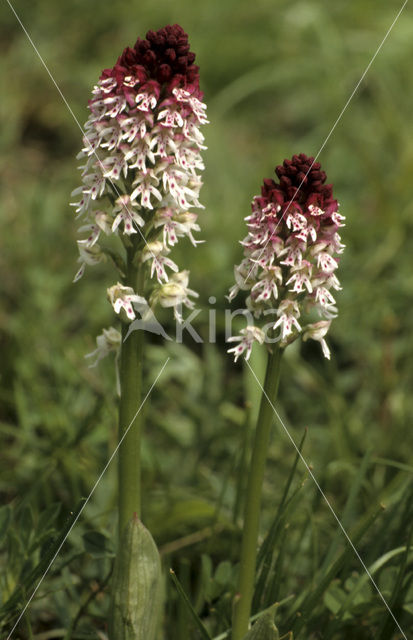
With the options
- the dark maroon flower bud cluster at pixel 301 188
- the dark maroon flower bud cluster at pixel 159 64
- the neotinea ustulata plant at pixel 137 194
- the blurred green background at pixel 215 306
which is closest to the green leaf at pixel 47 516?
the blurred green background at pixel 215 306

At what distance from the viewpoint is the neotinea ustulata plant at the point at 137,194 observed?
226cm

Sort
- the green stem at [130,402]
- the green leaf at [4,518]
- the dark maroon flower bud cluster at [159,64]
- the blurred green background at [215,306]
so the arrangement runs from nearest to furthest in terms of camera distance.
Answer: the dark maroon flower bud cluster at [159,64] < the green stem at [130,402] < the green leaf at [4,518] < the blurred green background at [215,306]

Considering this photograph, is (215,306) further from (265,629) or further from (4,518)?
(265,629)

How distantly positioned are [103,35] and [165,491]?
6134 mm

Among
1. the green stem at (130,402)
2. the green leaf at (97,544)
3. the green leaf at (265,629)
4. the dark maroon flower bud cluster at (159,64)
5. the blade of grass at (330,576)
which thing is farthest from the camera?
the green leaf at (97,544)

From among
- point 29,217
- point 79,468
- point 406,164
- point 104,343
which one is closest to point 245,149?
point 406,164

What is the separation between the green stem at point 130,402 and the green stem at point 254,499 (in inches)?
16.2

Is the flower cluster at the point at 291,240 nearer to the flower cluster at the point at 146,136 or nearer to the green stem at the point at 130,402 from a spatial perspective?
the flower cluster at the point at 146,136

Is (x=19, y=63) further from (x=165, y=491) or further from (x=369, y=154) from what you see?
(x=165, y=491)

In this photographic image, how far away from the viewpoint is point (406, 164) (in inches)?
241

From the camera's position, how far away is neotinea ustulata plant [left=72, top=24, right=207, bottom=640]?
226 cm

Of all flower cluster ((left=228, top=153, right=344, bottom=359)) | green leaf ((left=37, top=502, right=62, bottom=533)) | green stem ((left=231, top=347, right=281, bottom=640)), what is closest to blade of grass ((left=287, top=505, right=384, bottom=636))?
green stem ((left=231, top=347, right=281, bottom=640))

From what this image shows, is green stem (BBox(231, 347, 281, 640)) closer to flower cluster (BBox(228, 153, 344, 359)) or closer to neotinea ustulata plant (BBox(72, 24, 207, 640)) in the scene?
flower cluster (BBox(228, 153, 344, 359))

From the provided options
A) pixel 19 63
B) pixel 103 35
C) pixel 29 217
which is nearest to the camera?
pixel 29 217
